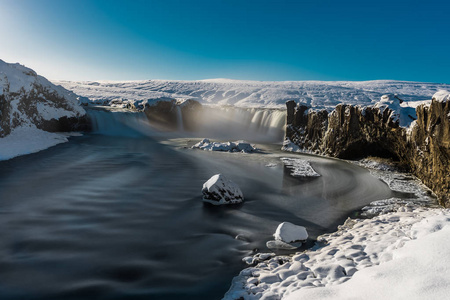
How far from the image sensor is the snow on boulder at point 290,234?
6934mm

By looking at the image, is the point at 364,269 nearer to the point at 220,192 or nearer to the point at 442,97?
the point at 220,192

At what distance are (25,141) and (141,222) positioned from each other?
18879 mm

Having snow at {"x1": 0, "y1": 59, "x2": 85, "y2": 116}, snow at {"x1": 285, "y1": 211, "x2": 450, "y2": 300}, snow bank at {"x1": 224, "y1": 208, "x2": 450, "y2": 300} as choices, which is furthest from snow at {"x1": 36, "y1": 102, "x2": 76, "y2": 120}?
snow at {"x1": 285, "y1": 211, "x2": 450, "y2": 300}

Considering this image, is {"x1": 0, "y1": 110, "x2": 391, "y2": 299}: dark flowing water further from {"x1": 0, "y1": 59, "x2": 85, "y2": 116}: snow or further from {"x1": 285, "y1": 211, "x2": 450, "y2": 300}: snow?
{"x1": 0, "y1": 59, "x2": 85, "y2": 116}: snow

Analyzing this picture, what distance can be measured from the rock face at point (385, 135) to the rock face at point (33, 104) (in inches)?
964

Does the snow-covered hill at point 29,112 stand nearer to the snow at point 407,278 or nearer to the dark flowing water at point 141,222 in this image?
the dark flowing water at point 141,222

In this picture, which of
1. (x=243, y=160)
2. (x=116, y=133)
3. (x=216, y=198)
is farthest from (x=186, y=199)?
(x=116, y=133)

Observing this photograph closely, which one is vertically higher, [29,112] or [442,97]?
[442,97]

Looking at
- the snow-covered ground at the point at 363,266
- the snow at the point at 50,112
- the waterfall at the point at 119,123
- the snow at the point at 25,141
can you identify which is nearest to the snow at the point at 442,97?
the snow-covered ground at the point at 363,266

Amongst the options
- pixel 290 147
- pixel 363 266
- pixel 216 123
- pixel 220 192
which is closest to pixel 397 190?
pixel 220 192

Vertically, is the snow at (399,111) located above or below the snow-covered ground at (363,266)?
above

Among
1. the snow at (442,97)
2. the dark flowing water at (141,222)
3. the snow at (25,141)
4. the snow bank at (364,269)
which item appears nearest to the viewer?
the snow bank at (364,269)

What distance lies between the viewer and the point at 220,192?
9.95 metres

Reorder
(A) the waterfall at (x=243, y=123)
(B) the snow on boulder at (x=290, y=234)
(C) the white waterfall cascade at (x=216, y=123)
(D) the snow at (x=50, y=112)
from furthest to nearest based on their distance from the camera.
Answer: (C) the white waterfall cascade at (x=216, y=123) → (A) the waterfall at (x=243, y=123) → (D) the snow at (x=50, y=112) → (B) the snow on boulder at (x=290, y=234)
